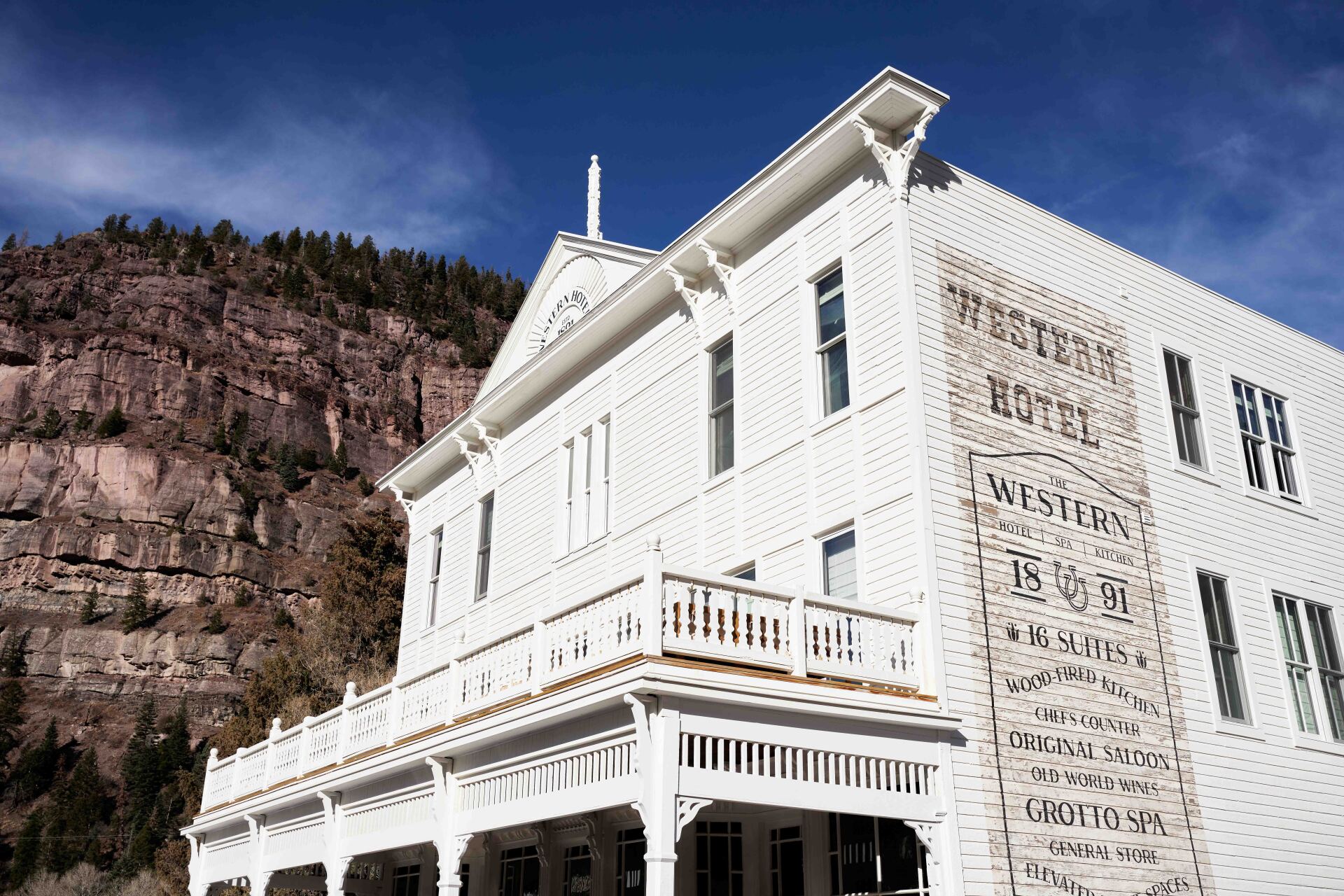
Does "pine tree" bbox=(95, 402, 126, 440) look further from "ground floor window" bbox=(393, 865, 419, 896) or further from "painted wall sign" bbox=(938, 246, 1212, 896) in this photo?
"painted wall sign" bbox=(938, 246, 1212, 896)

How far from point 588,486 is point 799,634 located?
9.21 meters

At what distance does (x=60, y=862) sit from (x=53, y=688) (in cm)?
2152

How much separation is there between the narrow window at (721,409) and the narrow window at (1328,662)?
29.7 feet

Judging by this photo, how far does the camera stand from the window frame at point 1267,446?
17.5 metres

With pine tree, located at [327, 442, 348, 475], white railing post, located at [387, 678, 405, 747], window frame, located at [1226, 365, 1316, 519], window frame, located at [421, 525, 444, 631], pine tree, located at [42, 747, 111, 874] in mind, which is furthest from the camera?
pine tree, located at [327, 442, 348, 475]

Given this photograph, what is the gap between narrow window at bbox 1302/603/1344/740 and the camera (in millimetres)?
16688

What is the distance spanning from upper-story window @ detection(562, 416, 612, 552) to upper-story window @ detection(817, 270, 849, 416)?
17.9 ft

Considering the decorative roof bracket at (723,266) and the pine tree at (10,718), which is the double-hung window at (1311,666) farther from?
the pine tree at (10,718)

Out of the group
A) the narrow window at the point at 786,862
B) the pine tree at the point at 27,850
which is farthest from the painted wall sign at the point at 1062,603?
the pine tree at the point at 27,850

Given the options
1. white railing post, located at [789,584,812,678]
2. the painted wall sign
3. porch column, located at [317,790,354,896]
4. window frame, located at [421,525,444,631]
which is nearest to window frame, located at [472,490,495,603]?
window frame, located at [421,525,444,631]

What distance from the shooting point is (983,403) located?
45.8 feet

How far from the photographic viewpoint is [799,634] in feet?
37.0

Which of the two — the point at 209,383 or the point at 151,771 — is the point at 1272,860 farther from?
the point at 209,383

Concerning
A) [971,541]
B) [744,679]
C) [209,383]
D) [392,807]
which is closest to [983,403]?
[971,541]
